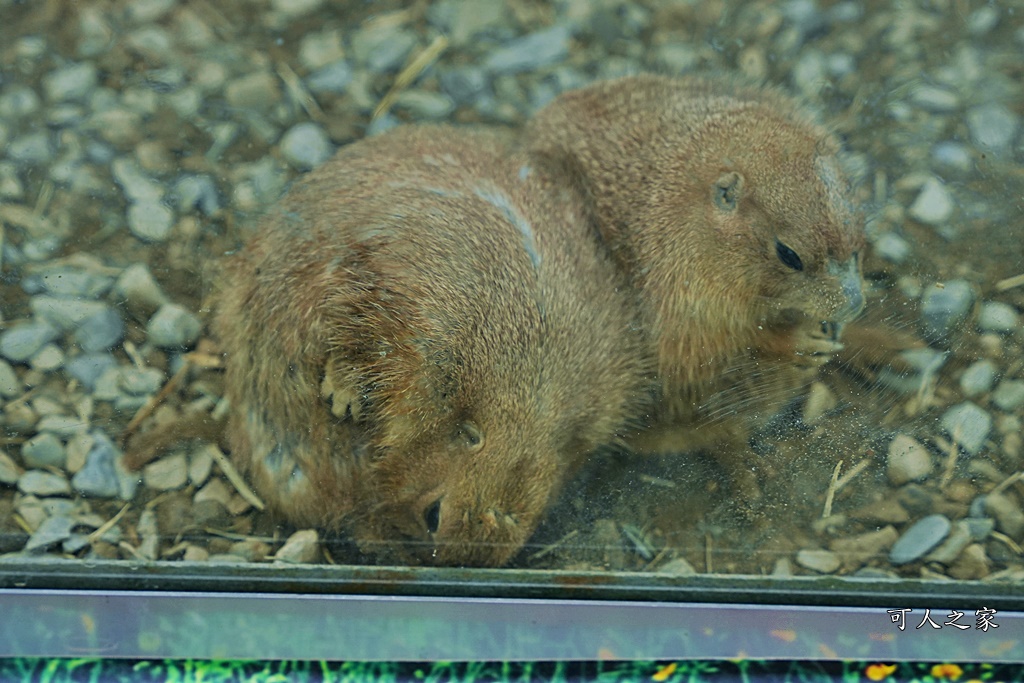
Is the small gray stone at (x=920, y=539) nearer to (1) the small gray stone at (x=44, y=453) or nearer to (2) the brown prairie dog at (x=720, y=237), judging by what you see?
(2) the brown prairie dog at (x=720, y=237)

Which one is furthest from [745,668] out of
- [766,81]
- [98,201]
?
[98,201]

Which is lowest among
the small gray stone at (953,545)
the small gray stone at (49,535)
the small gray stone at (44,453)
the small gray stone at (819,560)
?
the small gray stone at (49,535)

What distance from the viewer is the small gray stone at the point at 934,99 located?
157 cm

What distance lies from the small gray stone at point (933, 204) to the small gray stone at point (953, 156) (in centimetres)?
4

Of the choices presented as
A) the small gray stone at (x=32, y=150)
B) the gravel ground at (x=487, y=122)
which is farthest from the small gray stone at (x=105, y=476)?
the small gray stone at (x=32, y=150)

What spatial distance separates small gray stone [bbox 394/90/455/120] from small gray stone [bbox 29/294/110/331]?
2.19ft

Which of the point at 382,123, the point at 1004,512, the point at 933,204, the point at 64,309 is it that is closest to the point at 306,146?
the point at 382,123

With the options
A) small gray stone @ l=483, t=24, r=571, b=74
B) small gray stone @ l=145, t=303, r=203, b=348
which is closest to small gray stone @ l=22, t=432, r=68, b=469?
small gray stone @ l=145, t=303, r=203, b=348

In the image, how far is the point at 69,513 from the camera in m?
1.40

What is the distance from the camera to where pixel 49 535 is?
1394 mm

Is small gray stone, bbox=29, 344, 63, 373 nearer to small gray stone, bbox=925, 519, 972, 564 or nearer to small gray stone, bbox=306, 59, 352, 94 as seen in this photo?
small gray stone, bbox=306, 59, 352, 94

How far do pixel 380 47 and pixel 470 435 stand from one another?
3.05 feet

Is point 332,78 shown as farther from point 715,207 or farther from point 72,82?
point 715,207

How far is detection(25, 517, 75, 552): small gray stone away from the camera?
1.39m
